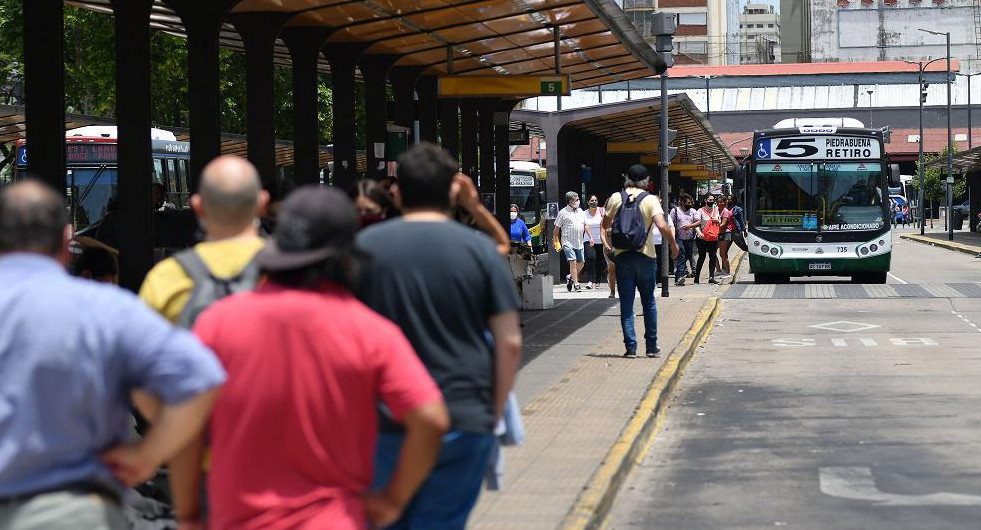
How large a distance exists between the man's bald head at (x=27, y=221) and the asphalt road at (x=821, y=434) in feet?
16.7

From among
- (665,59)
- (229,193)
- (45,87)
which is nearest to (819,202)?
(665,59)

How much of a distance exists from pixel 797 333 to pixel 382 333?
16551mm

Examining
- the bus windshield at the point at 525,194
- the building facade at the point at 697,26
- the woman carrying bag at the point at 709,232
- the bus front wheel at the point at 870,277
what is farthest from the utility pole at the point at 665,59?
the building facade at the point at 697,26

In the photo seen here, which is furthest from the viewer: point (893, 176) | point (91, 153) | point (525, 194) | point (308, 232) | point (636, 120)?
point (525, 194)

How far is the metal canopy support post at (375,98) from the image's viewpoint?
2086cm

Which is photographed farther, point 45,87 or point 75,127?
→ point 75,127

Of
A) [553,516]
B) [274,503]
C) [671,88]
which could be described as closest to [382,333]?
[274,503]

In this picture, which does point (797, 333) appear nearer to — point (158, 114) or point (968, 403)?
point (968, 403)

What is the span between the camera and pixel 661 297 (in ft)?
85.4

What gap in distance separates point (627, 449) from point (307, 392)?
634 cm

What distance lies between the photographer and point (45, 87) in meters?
12.5

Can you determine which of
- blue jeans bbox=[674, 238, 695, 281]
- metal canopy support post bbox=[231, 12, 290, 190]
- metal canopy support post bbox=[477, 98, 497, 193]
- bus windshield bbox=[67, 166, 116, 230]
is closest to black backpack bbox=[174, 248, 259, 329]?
metal canopy support post bbox=[231, 12, 290, 190]

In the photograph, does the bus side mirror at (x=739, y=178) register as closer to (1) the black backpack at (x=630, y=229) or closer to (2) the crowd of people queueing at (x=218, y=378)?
(1) the black backpack at (x=630, y=229)

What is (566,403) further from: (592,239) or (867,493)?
(592,239)
